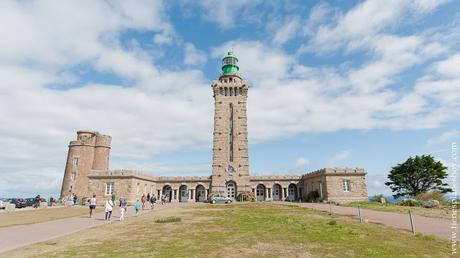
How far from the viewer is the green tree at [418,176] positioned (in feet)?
150

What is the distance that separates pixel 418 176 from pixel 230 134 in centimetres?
3082

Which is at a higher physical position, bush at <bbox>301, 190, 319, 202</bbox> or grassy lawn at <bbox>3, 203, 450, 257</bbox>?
bush at <bbox>301, 190, 319, 202</bbox>

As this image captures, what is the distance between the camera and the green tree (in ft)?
150

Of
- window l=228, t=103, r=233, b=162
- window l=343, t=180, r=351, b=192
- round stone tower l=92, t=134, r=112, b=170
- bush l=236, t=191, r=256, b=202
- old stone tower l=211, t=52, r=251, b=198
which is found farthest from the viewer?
window l=228, t=103, r=233, b=162

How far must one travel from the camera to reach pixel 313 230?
13.1m

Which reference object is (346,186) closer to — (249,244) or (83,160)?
(249,244)

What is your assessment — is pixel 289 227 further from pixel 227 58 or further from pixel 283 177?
pixel 227 58

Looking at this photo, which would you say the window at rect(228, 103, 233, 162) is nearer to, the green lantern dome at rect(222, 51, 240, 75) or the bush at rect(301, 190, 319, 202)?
the green lantern dome at rect(222, 51, 240, 75)

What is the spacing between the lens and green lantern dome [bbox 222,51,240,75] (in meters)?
54.5

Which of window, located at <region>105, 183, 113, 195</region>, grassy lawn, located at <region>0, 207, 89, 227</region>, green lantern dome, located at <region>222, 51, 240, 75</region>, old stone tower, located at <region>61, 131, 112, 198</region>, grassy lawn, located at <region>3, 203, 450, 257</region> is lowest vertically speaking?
grassy lawn, located at <region>3, 203, 450, 257</region>

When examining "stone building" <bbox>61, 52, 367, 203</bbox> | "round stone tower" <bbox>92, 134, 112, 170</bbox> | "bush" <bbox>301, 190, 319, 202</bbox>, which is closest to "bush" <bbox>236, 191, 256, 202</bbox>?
"stone building" <bbox>61, 52, 367, 203</bbox>

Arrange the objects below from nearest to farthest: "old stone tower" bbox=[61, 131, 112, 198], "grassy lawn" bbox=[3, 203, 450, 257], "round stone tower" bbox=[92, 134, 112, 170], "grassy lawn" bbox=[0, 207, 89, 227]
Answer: "grassy lawn" bbox=[3, 203, 450, 257] < "grassy lawn" bbox=[0, 207, 89, 227] < "old stone tower" bbox=[61, 131, 112, 198] < "round stone tower" bbox=[92, 134, 112, 170]

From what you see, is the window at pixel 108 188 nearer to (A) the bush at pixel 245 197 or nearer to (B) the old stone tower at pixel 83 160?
(B) the old stone tower at pixel 83 160

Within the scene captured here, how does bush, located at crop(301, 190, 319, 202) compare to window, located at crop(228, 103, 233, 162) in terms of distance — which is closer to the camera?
bush, located at crop(301, 190, 319, 202)
